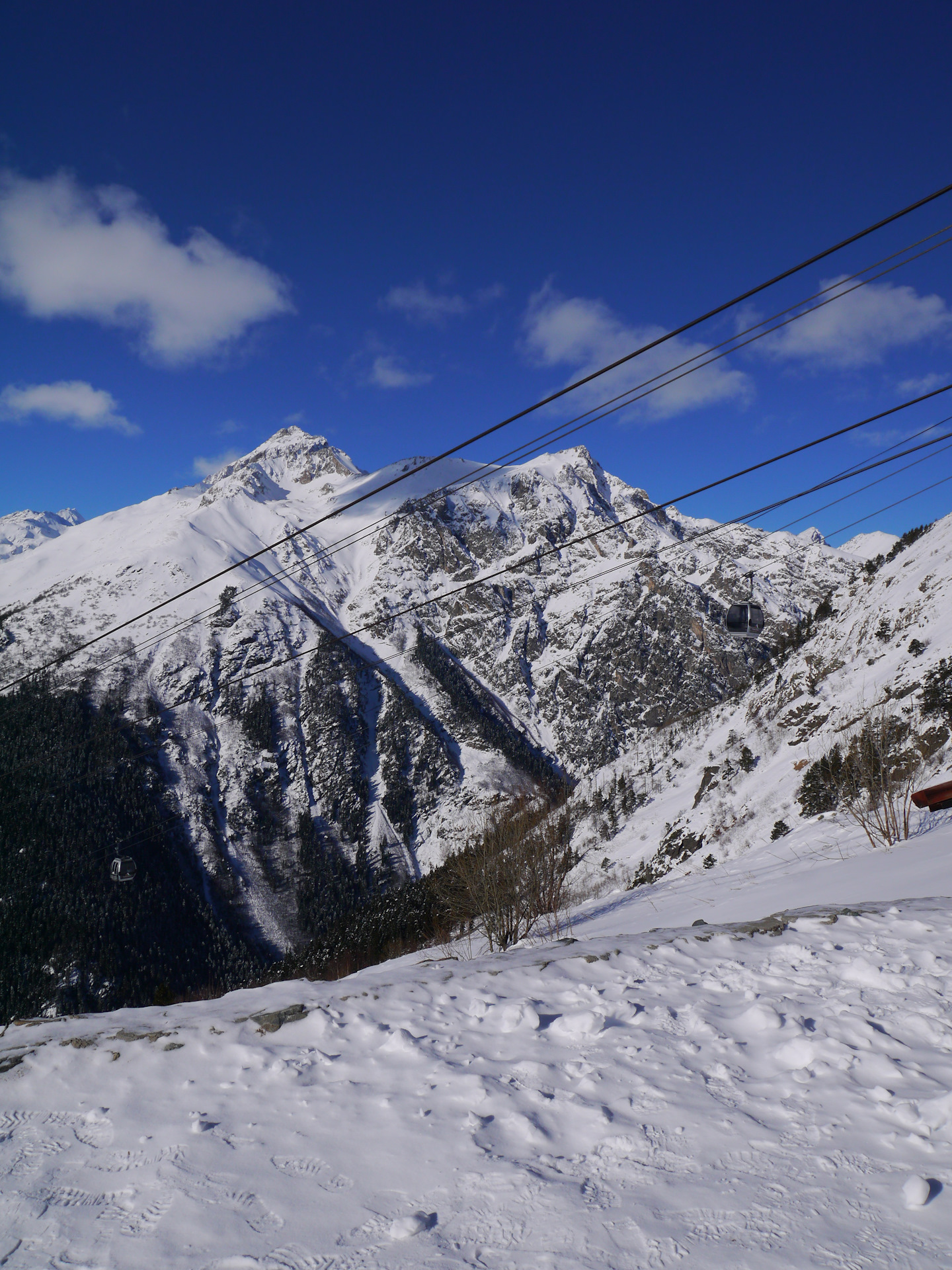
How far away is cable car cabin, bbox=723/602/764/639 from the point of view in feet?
42.4

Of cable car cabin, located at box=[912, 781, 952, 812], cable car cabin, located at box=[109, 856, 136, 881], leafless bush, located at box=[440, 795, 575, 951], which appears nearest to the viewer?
cable car cabin, located at box=[912, 781, 952, 812]

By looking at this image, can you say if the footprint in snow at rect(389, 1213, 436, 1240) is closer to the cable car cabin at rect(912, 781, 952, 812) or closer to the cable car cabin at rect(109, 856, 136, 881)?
the cable car cabin at rect(912, 781, 952, 812)

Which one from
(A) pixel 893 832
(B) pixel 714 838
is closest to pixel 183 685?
(B) pixel 714 838

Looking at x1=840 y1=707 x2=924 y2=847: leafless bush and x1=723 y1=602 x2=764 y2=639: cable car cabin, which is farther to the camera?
x1=840 y1=707 x2=924 y2=847: leafless bush

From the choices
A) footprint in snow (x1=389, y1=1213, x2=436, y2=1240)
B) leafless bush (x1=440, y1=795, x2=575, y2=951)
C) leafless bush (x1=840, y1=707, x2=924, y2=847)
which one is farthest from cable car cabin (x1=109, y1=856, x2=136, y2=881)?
footprint in snow (x1=389, y1=1213, x2=436, y2=1240)

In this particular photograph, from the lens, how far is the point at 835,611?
4928 centimetres

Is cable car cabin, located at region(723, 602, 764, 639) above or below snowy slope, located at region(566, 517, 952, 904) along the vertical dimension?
above

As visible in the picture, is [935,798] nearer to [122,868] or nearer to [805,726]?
[805,726]

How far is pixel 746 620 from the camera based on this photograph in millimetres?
12969

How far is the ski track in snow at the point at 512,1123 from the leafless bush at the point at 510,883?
963 cm

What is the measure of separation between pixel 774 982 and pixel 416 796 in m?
182

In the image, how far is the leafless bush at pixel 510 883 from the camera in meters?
16.1

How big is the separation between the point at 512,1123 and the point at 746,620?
11257mm

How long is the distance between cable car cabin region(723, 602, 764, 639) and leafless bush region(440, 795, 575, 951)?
25.3 feet
